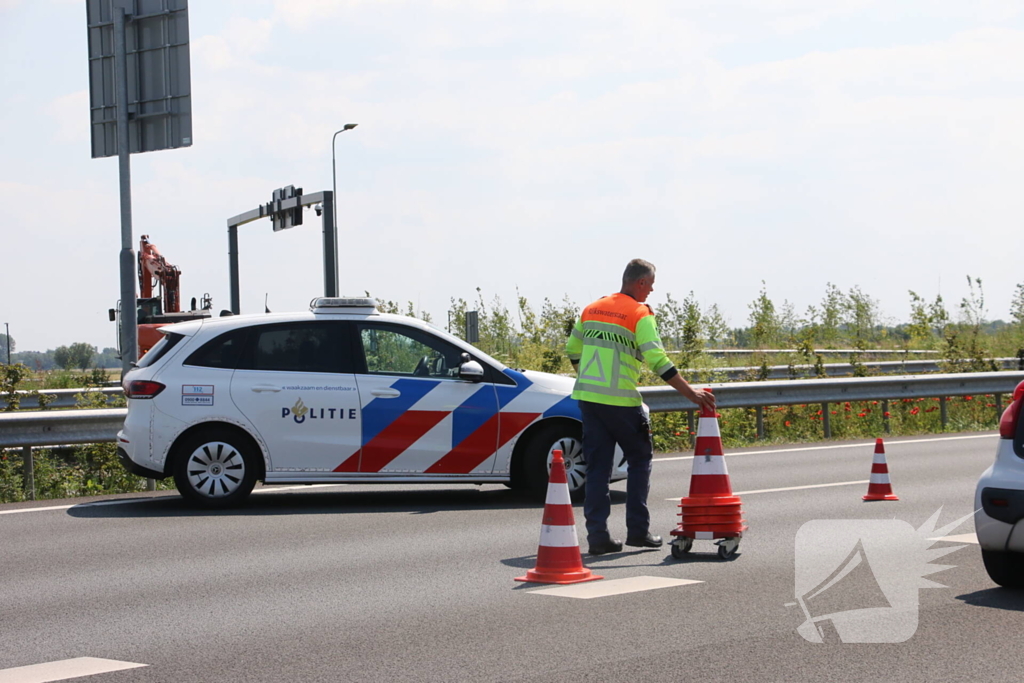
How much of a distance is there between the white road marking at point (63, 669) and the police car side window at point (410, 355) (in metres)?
5.70

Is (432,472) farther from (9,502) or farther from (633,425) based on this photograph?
(9,502)

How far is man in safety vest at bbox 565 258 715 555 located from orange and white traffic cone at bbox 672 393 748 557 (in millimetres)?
507

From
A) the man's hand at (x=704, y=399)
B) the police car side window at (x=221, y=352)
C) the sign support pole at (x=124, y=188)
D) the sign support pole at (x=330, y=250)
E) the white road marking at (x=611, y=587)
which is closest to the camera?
the white road marking at (x=611, y=587)

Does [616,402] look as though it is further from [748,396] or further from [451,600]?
[748,396]

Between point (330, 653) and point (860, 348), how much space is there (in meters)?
28.2

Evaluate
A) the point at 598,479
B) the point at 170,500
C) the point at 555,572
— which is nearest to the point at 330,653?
the point at 555,572

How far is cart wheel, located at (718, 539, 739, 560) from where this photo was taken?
316 inches

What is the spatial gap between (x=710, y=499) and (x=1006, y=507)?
1928mm

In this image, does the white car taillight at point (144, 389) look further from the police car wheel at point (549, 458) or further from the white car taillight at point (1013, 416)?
the white car taillight at point (1013, 416)

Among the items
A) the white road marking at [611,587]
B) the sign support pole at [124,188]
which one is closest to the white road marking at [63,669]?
the white road marking at [611,587]

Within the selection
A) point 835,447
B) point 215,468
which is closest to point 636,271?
point 215,468

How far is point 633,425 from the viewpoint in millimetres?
8500

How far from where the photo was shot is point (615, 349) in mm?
8492

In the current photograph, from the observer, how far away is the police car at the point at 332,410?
10.9 m
